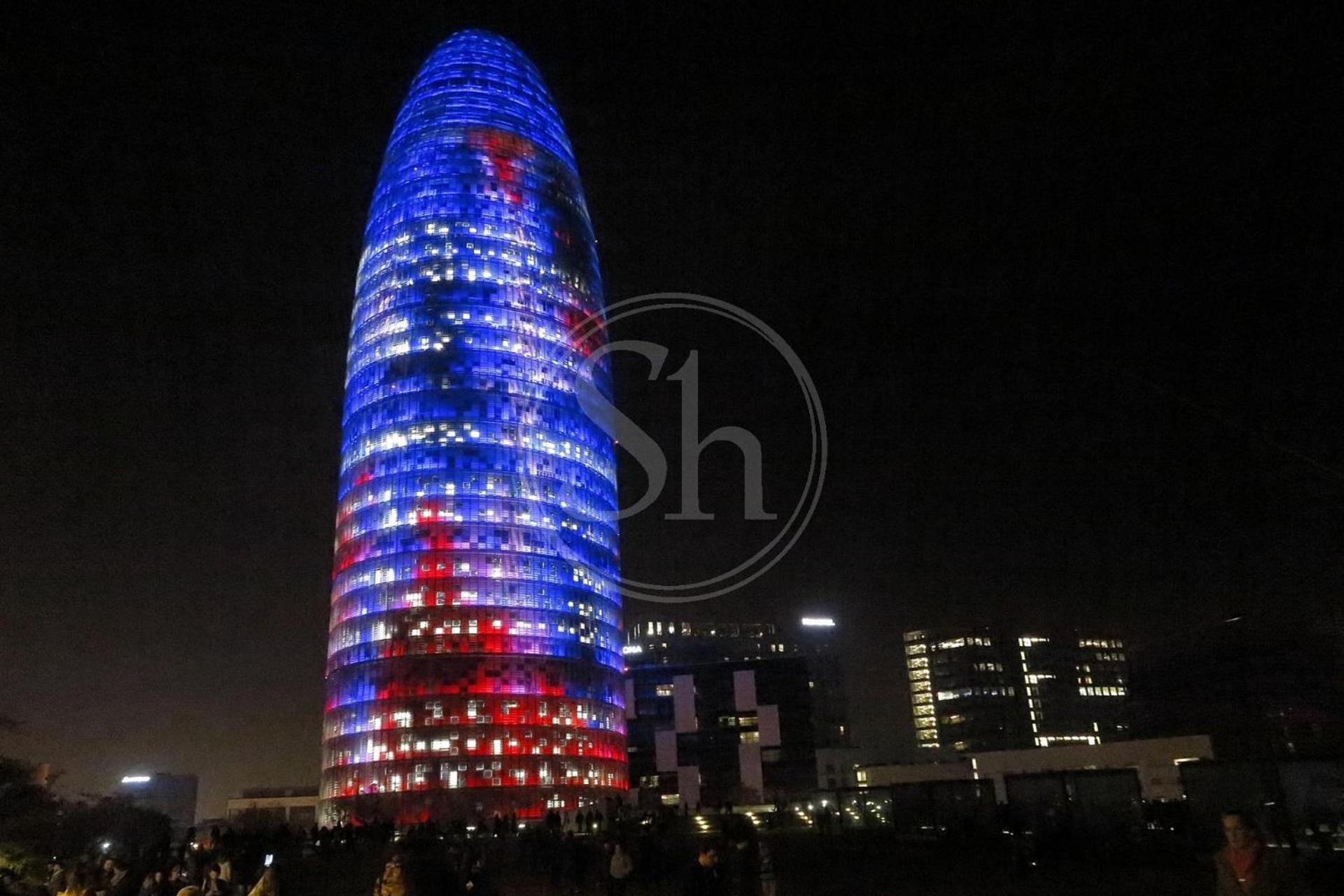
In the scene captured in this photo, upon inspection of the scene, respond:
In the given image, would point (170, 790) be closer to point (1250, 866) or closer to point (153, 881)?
point (153, 881)

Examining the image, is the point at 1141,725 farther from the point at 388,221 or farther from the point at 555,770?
the point at 388,221

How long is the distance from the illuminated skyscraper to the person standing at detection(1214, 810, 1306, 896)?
321ft

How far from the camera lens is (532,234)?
128m

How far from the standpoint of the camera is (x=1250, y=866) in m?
10.3

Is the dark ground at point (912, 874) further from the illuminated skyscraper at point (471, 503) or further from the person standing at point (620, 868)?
the illuminated skyscraper at point (471, 503)

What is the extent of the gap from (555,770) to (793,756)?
224ft

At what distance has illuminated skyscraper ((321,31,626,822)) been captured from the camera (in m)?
107

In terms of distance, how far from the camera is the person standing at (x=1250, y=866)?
10125 millimetres

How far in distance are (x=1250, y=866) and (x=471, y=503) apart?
107m

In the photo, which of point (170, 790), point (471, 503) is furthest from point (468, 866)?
point (170, 790)

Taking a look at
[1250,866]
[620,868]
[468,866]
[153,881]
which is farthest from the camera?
[620,868]

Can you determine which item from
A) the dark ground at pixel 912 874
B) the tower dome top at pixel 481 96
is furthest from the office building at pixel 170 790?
the dark ground at pixel 912 874

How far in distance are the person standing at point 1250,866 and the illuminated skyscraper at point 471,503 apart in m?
97.7

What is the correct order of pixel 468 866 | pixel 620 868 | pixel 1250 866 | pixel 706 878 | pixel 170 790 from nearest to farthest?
pixel 1250 866 → pixel 706 878 → pixel 468 866 → pixel 620 868 → pixel 170 790
